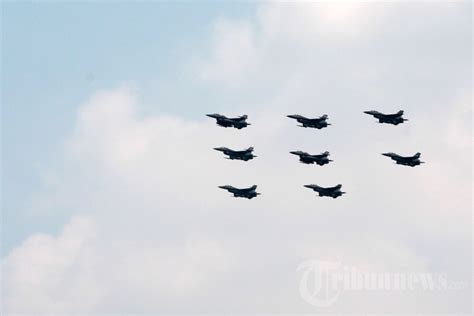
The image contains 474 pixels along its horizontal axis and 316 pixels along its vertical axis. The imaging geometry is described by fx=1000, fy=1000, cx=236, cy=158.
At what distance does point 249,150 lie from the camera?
199625mm

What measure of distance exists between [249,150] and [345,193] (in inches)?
827

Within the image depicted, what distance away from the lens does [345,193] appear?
199750 millimetres

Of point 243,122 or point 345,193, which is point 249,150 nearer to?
point 243,122

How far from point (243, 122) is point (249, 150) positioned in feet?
18.8

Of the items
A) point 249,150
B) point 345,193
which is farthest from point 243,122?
point 345,193

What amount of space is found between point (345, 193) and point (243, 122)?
81.4 ft

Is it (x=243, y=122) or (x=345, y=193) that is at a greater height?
(x=243, y=122)

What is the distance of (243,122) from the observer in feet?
655
